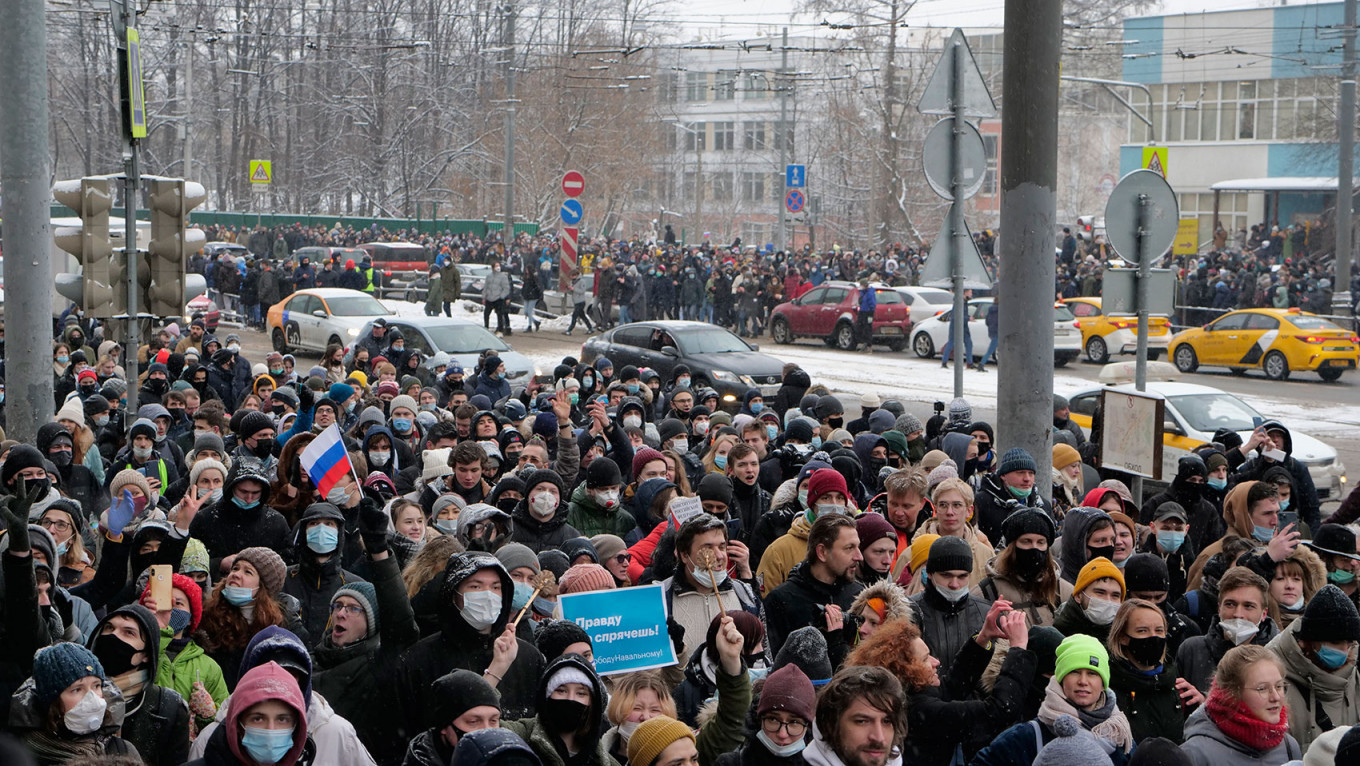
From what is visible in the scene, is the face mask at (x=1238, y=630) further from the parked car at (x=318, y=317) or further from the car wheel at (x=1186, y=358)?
the parked car at (x=318, y=317)

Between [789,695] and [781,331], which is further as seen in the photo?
[781,331]

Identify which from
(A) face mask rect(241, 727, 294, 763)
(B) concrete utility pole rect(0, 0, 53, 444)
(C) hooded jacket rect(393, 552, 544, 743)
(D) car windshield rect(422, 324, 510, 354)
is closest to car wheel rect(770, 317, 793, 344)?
(D) car windshield rect(422, 324, 510, 354)

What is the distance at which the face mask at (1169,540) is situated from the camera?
8.83 m

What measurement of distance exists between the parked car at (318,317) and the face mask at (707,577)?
23826 mm

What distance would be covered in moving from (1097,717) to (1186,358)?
2599 cm

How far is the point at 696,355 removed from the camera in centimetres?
2434

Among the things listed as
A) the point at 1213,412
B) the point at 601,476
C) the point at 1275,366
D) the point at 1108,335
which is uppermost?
the point at 601,476

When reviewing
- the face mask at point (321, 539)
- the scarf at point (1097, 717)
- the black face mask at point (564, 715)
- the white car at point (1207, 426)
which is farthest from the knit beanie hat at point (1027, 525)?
the white car at point (1207, 426)

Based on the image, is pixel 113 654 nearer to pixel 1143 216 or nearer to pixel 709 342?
pixel 1143 216

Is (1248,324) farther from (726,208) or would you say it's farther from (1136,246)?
(726,208)

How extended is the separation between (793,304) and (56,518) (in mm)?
28657

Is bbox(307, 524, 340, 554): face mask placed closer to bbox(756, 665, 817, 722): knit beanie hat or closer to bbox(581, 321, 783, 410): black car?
bbox(756, 665, 817, 722): knit beanie hat

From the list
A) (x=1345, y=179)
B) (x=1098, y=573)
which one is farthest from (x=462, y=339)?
(x=1098, y=573)

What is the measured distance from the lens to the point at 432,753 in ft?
16.4
